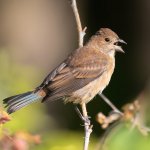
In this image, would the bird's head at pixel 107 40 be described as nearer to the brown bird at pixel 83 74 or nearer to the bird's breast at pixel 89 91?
the brown bird at pixel 83 74

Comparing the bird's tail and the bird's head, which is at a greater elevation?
the bird's tail

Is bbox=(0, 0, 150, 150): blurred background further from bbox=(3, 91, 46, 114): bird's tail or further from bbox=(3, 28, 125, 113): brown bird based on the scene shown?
bbox=(3, 91, 46, 114): bird's tail

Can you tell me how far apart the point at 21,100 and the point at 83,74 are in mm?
862

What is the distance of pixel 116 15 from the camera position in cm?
1273

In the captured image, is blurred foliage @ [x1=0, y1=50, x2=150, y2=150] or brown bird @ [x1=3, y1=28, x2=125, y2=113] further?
brown bird @ [x1=3, y1=28, x2=125, y2=113]

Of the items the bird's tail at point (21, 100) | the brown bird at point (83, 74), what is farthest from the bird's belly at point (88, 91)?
the bird's tail at point (21, 100)

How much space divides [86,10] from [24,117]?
7991mm

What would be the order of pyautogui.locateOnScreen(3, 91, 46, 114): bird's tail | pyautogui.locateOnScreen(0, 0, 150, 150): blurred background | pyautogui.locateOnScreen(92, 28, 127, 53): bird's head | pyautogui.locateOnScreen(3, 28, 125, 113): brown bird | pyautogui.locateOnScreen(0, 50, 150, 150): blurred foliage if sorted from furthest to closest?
pyautogui.locateOnScreen(0, 0, 150, 150): blurred background, pyautogui.locateOnScreen(92, 28, 127, 53): bird's head, pyautogui.locateOnScreen(3, 28, 125, 113): brown bird, pyautogui.locateOnScreen(3, 91, 46, 114): bird's tail, pyautogui.locateOnScreen(0, 50, 150, 150): blurred foliage

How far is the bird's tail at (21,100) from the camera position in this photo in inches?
187

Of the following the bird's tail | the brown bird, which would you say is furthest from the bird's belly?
the bird's tail

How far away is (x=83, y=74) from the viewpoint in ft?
19.2

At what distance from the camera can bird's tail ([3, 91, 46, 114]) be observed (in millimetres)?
4751

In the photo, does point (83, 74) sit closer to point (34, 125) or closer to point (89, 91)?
point (89, 91)

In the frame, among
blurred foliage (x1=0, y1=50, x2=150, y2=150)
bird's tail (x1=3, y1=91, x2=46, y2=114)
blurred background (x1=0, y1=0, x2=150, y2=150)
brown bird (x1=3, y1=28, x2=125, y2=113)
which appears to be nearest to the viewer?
blurred foliage (x1=0, y1=50, x2=150, y2=150)
